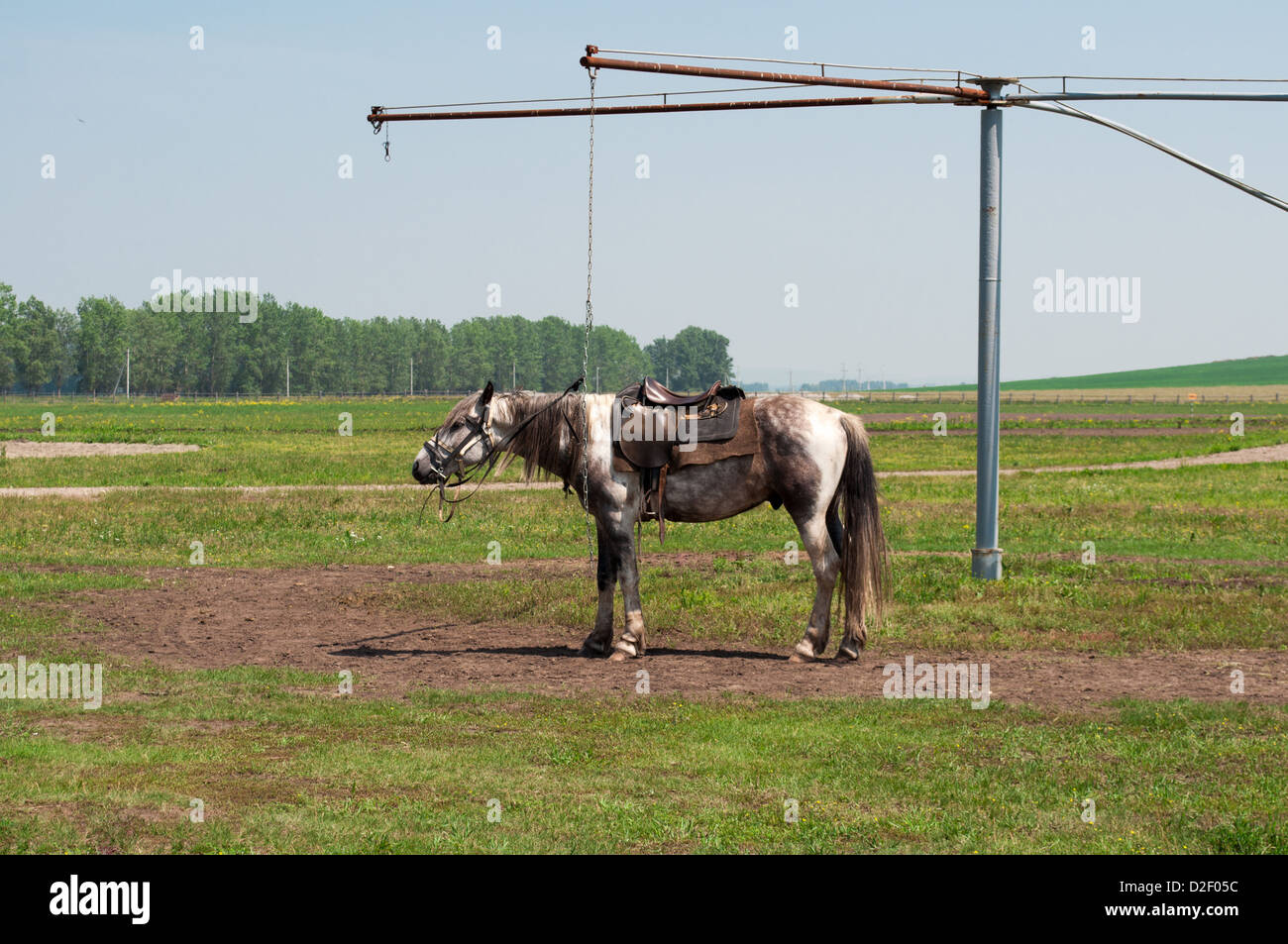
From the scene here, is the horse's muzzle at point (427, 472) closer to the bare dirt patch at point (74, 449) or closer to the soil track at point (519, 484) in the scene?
the soil track at point (519, 484)

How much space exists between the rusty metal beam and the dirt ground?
22.2ft

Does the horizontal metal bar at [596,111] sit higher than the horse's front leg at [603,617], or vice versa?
the horizontal metal bar at [596,111]

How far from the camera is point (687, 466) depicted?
13898 mm

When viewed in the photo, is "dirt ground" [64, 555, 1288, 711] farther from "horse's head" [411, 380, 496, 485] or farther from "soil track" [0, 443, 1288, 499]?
"soil track" [0, 443, 1288, 499]

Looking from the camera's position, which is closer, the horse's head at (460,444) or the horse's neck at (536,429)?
the horse's head at (460,444)

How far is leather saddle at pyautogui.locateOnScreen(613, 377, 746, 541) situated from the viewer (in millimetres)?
13789

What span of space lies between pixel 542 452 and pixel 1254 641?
8.49 m

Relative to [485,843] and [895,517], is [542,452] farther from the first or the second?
[895,517]

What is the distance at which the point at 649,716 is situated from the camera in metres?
11.0

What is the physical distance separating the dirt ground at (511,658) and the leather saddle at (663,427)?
185 cm

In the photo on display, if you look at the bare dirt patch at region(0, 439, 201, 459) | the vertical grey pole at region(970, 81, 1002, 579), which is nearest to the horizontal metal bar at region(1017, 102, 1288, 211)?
the vertical grey pole at region(970, 81, 1002, 579)

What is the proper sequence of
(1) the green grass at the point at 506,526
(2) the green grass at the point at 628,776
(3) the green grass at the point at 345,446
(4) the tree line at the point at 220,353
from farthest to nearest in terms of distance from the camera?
(4) the tree line at the point at 220,353, (3) the green grass at the point at 345,446, (1) the green grass at the point at 506,526, (2) the green grass at the point at 628,776

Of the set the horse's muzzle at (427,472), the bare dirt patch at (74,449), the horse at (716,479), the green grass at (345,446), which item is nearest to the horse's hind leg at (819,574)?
the horse at (716,479)

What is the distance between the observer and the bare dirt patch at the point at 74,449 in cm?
4622
